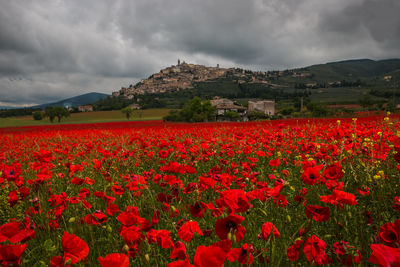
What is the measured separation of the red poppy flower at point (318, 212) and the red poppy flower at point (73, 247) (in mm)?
1122

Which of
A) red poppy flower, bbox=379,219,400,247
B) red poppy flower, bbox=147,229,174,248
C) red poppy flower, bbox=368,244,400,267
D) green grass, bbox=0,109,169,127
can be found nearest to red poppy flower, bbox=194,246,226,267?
red poppy flower, bbox=368,244,400,267

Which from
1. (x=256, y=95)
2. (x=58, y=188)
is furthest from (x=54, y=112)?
(x=256, y=95)

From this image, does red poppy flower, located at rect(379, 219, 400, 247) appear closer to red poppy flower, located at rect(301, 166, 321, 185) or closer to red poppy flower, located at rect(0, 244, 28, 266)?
red poppy flower, located at rect(301, 166, 321, 185)

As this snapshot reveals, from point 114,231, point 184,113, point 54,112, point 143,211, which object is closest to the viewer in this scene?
point 114,231

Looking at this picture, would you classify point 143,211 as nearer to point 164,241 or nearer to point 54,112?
point 164,241

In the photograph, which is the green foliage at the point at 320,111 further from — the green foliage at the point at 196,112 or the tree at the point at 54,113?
the tree at the point at 54,113

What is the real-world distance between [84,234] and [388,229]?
2215 millimetres

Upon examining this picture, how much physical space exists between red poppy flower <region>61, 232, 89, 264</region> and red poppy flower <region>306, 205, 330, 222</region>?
112cm

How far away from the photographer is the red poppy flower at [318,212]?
118cm

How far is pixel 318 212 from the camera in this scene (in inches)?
48.1

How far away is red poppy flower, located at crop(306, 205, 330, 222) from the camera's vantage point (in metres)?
1.18

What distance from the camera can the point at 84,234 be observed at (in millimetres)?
1973

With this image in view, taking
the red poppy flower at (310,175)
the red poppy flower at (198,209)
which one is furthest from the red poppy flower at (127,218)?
the red poppy flower at (310,175)

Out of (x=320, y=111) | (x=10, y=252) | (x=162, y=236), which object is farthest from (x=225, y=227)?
(x=320, y=111)
